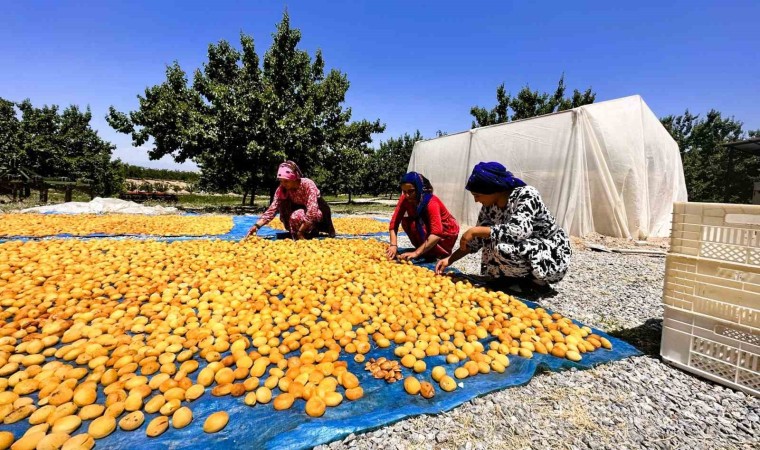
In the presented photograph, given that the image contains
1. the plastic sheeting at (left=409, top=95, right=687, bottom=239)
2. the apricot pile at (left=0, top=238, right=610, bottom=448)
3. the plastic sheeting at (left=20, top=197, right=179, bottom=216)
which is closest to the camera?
the apricot pile at (left=0, top=238, right=610, bottom=448)

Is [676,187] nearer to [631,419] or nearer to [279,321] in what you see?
[631,419]

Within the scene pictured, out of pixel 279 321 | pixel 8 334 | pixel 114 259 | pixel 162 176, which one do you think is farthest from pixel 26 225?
pixel 162 176

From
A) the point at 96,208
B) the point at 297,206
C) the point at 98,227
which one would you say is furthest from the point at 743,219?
the point at 96,208

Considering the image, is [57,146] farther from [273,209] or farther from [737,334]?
[737,334]

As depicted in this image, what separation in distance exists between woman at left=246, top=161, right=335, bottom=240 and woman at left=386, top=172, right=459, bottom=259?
1378 mm

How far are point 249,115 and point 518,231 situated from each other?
12.1m

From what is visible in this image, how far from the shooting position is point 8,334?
167 cm

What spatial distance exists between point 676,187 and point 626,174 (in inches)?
127

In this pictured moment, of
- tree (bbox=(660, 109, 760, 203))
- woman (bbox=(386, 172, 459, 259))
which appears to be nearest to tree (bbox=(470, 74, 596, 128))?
tree (bbox=(660, 109, 760, 203))

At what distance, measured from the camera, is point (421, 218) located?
3.91 m

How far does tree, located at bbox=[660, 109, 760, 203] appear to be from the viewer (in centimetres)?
1938

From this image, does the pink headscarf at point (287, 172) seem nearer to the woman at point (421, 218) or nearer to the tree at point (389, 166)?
the woman at point (421, 218)

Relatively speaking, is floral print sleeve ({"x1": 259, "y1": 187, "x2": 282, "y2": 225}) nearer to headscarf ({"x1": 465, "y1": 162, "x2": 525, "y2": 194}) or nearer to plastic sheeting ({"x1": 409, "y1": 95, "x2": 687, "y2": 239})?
headscarf ({"x1": 465, "y1": 162, "x2": 525, "y2": 194})

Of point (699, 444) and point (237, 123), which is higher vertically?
point (237, 123)
